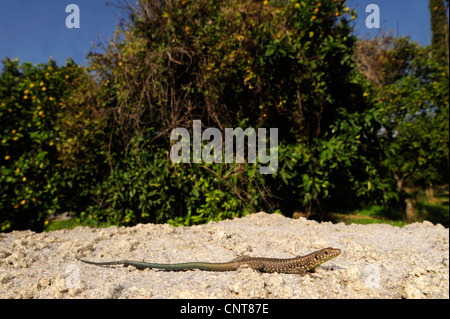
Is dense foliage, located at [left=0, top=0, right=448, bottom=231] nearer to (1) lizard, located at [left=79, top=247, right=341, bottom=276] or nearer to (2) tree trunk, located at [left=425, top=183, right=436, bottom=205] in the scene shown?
(1) lizard, located at [left=79, top=247, right=341, bottom=276]

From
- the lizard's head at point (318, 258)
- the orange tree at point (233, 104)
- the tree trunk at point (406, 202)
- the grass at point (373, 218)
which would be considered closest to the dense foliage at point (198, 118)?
the orange tree at point (233, 104)

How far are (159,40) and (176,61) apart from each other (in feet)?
2.52

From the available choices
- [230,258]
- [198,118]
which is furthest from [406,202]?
[230,258]

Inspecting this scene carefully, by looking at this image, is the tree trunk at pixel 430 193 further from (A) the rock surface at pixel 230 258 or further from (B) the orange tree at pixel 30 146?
(B) the orange tree at pixel 30 146

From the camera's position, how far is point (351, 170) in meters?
5.10

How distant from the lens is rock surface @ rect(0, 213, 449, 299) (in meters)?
1.85

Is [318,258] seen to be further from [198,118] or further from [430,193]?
[430,193]

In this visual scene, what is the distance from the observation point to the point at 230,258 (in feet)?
8.73

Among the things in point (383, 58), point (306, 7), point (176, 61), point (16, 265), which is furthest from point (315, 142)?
point (383, 58)

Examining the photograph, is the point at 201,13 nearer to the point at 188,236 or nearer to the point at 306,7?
the point at 306,7

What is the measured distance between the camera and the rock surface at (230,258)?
1.85m

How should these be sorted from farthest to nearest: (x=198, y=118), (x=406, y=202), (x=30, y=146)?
(x=406, y=202) < (x=30, y=146) < (x=198, y=118)

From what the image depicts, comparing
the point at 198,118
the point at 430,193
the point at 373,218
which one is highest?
the point at 198,118

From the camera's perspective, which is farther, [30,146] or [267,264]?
[30,146]
